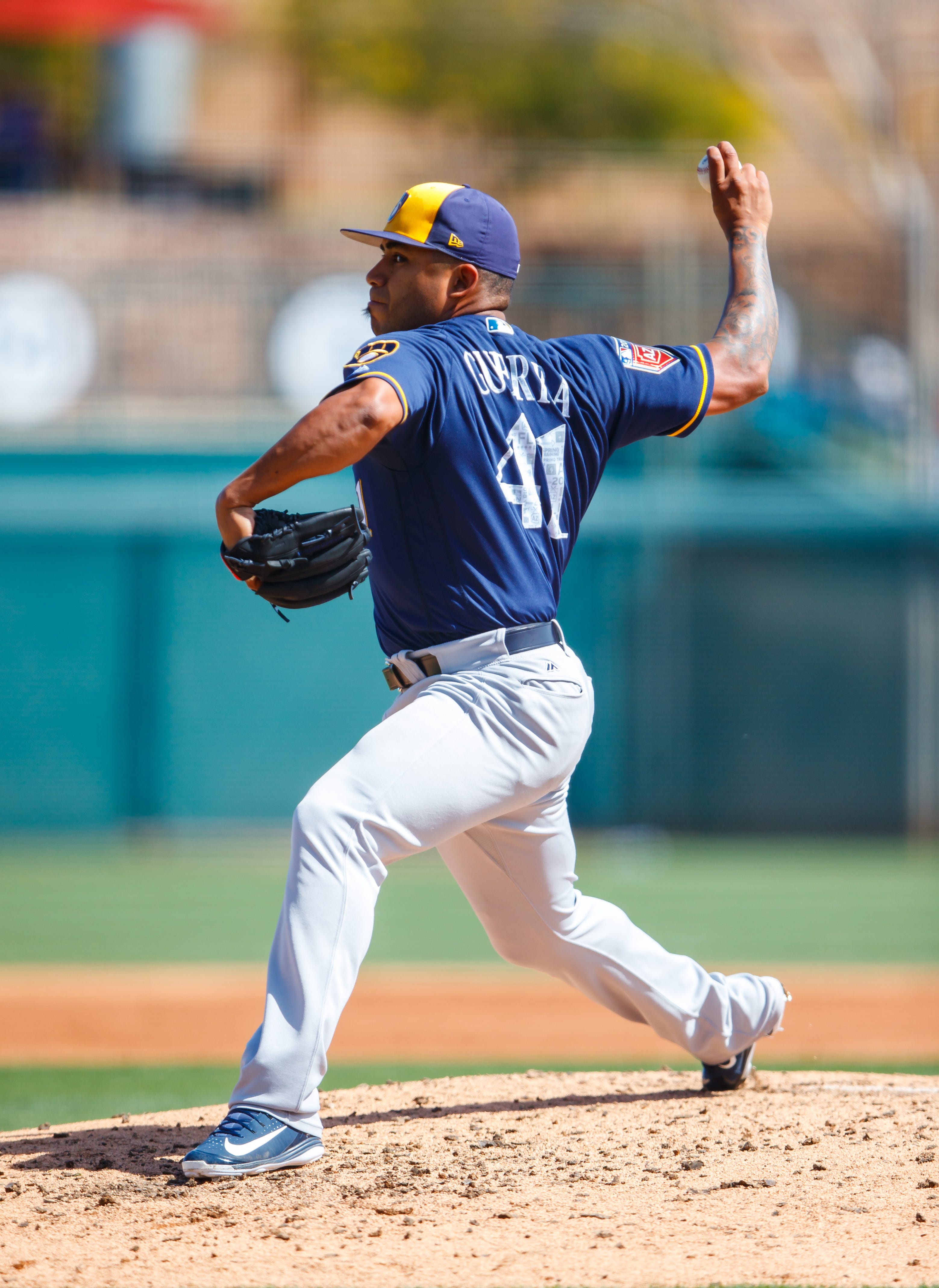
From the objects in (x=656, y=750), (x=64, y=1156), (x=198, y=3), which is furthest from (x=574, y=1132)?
(x=198, y=3)

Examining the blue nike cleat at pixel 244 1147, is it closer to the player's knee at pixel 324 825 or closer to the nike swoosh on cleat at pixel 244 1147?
the nike swoosh on cleat at pixel 244 1147

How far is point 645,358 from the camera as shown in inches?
143

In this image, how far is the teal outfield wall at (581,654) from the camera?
13.6 metres

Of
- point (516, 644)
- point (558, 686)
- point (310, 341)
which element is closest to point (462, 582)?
point (516, 644)

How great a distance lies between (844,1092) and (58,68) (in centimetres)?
2475

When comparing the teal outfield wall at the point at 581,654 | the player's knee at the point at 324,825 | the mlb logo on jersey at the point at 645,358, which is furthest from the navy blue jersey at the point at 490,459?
the teal outfield wall at the point at 581,654

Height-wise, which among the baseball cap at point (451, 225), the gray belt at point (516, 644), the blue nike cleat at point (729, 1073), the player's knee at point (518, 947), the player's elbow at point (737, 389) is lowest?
Answer: the blue nike cleat at point (729, 1073)

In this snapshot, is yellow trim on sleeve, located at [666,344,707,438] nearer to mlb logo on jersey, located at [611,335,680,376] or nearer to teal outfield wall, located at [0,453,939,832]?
mlb logo on jersey, located at [611,335,680,376]

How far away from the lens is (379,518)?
3395mm

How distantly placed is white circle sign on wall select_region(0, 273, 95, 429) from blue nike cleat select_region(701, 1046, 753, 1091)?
38.5 ft

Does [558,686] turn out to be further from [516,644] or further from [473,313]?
[473,313]

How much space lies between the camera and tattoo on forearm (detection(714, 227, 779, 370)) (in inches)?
147

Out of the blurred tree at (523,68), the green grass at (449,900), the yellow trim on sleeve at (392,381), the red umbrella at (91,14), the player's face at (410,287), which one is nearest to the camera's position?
the yellow trim on sleeve at (392,381)

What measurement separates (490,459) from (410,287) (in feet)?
1.55
